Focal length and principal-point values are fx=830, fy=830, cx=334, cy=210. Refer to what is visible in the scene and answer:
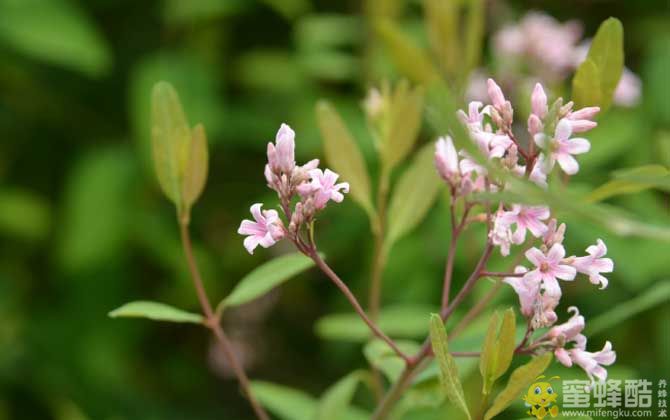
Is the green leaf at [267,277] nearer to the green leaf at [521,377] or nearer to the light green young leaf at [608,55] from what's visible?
the green leaf at [521,377]

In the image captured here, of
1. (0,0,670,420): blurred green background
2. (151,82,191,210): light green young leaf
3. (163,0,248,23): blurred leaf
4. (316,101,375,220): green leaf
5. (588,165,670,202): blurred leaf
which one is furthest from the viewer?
(163,0,248,23): blurred leaf

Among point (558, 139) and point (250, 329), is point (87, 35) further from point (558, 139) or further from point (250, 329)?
point (558, 139)

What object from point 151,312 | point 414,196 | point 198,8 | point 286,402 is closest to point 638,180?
point 414,196

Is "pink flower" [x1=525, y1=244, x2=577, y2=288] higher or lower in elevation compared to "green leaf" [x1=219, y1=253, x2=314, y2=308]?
higher

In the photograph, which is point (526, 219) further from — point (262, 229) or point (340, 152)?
point (340, 152)

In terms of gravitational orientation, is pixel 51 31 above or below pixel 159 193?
above

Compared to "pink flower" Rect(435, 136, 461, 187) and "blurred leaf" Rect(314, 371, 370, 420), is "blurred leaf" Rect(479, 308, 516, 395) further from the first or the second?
"blurred leaf" Rect(314, 371, 370, 420)

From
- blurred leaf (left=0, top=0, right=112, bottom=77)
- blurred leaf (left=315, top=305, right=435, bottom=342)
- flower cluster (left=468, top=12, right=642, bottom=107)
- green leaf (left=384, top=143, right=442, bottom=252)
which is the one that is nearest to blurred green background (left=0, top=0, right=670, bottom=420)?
blurred leaf (left=0, top=0, right=112, bottom=77)
